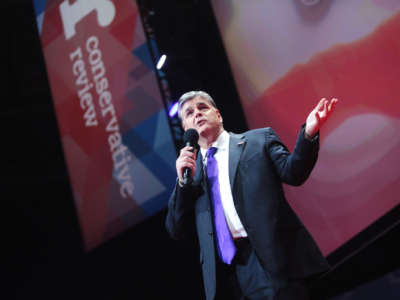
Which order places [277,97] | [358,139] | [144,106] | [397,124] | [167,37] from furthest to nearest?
[167,37], [144,106], [277,97], [358,139], [397,124]

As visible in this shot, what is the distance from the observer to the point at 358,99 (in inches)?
89.6

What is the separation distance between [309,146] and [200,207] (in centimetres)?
51

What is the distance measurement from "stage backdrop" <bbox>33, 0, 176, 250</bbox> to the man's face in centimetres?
112

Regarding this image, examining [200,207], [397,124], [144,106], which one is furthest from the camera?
[144,106]

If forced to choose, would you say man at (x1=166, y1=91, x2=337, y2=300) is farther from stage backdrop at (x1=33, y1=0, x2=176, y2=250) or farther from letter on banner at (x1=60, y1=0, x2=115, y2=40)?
letter on banner at (x1=60, y1=0, x2=115, y2=40)

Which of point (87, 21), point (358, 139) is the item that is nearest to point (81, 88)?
point (87, 21)

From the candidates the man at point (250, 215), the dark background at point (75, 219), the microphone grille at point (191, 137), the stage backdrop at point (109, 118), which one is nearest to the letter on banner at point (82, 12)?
the stage backdrop at point (109, 118)

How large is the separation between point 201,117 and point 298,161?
0.56 m

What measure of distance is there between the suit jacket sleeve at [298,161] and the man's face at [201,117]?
0.36 metres

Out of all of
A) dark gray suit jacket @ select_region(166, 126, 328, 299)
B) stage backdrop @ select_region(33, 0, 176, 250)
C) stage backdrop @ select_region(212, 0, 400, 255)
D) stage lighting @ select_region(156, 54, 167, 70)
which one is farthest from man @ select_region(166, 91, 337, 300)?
stage lighting @ select_region(156, 54, 167, 70)

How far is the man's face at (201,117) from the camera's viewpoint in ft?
5.29

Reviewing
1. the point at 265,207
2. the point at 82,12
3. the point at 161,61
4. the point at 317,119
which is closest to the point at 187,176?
the point at 265,207

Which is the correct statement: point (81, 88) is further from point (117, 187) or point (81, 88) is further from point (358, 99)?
point (358, 99)

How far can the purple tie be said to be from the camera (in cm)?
129
